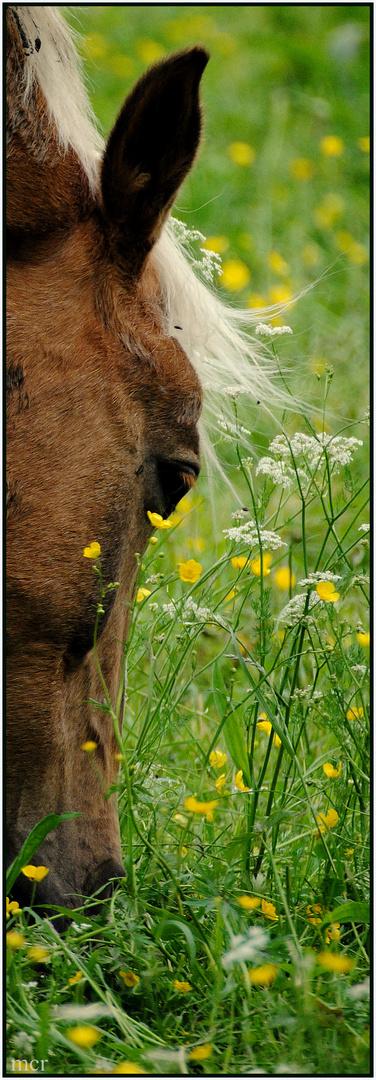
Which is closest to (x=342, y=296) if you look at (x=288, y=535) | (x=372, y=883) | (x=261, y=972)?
(x=288, y=535)

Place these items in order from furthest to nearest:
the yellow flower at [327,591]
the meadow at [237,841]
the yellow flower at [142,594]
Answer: the yellow flower at [142,594] < the yellow flower at [327,591] < the meadow at [237,841]

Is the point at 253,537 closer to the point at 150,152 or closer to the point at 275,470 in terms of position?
the point at 275,470

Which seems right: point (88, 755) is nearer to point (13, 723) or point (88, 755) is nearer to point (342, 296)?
point (13, 723)

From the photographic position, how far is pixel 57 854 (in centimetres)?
201

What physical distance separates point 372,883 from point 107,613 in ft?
2.43

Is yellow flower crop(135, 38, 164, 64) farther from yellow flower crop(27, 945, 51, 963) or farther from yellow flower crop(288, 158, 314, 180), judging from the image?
yellow flower crop(27, 945, 51, 963)

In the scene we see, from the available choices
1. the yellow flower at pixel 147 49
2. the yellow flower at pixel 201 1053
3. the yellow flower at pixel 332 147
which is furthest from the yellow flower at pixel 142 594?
the yellow flower at pixel 147 49

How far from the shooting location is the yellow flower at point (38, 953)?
1.63 m

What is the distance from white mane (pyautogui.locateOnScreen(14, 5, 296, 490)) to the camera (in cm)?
208

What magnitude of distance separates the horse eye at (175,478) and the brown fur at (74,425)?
0.05 m

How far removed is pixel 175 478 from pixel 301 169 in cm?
484

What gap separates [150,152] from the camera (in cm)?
204

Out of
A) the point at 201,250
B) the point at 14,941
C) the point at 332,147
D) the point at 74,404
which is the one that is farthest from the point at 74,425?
the point at 332,147

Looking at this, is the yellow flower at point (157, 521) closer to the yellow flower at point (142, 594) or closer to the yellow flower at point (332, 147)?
the yellow flower at point (142, 594)
